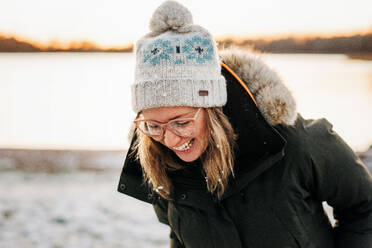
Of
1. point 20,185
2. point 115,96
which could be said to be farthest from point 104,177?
point 115,96

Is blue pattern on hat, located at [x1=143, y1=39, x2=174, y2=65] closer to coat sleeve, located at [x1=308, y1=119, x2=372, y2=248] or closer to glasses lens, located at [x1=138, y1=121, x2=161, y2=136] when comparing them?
glasses lens, located at [x1=138, y1=121, x2=161, y2=136]

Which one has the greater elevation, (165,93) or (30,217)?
(165,93)

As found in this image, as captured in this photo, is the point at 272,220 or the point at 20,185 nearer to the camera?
the point at 272,220

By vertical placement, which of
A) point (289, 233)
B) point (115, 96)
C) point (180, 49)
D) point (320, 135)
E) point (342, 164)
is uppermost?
point (180, 49)

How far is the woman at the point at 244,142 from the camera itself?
1.61 meters

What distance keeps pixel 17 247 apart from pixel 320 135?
363cm

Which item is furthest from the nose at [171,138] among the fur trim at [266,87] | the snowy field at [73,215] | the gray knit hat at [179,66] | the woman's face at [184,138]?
the snowy field at [73,215]

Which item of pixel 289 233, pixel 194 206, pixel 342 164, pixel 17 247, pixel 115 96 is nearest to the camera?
pixel 342 164

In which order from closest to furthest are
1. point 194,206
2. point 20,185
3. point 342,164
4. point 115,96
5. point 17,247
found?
point 342,164 → point 194,206 → point 17,247 → point 20,185 → point 115,96

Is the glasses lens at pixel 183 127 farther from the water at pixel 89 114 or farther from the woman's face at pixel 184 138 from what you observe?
the water at pixel 89 114

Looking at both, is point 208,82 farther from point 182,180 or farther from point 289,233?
point 289,233

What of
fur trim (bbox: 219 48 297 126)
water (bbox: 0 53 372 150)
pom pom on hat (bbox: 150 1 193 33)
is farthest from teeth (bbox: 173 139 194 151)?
water (bbox: 0 53 372 150)

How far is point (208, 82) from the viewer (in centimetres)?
164

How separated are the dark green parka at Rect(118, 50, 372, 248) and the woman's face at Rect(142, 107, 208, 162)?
0.15 meters
